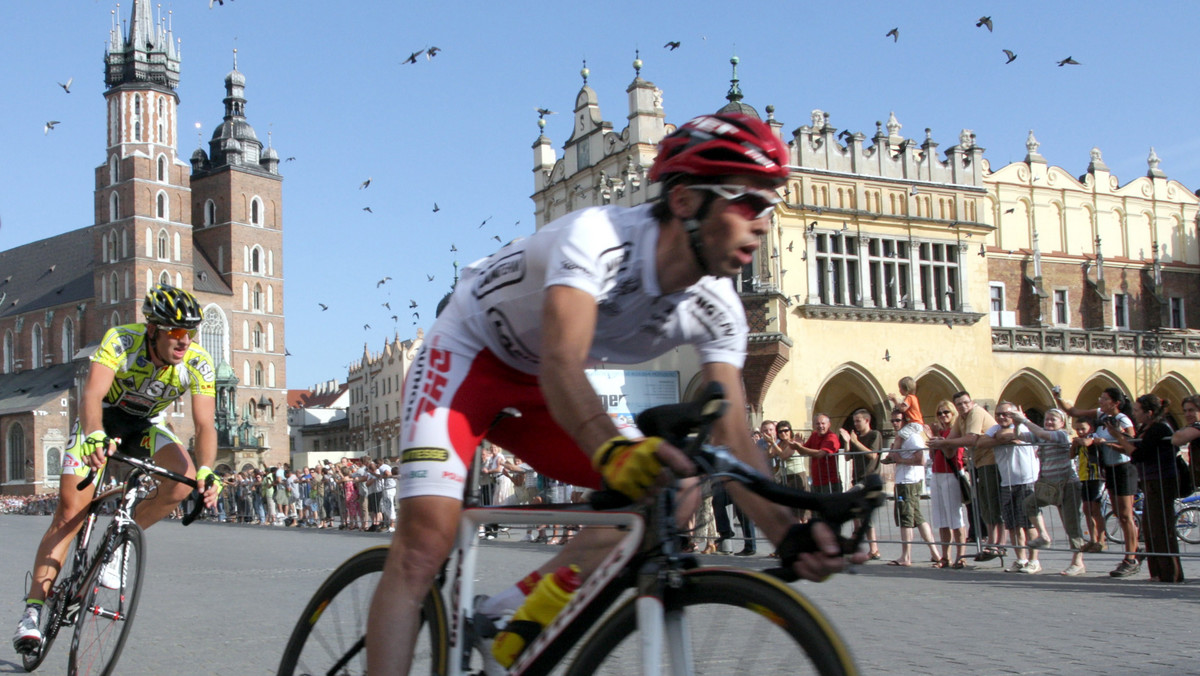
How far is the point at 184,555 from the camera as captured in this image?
51.0ft

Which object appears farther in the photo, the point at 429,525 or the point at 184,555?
the point at 184,555

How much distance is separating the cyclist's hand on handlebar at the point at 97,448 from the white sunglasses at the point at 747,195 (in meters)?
3.55

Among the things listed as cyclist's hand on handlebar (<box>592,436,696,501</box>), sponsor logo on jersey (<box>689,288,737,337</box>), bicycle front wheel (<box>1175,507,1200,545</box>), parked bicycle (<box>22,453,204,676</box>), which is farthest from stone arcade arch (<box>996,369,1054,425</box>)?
cyclist's hand on handlebar (<box>592,436,696,501</box>)

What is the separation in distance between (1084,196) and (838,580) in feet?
141

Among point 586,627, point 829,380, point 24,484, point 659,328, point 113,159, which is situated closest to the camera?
point 586,627

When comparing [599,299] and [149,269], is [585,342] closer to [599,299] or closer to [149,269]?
[599,299]

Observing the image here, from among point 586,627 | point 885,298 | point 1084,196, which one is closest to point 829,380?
point 885,298

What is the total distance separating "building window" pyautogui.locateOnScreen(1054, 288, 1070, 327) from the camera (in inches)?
1870

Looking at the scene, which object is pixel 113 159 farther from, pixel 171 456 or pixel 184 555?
pixel 171 456

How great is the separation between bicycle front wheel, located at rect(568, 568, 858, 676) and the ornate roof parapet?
37867mm

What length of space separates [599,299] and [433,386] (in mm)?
585

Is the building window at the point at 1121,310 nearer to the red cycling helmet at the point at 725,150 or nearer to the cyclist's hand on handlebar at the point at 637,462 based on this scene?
the red cycling helmet at the point at 725,150

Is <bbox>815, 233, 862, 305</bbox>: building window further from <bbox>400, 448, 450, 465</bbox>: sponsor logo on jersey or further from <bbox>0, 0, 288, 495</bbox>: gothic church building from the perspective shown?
<bbox>0, 0, 288, 495</bbox>: gothic church building

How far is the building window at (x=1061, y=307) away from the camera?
47500 millimetres
